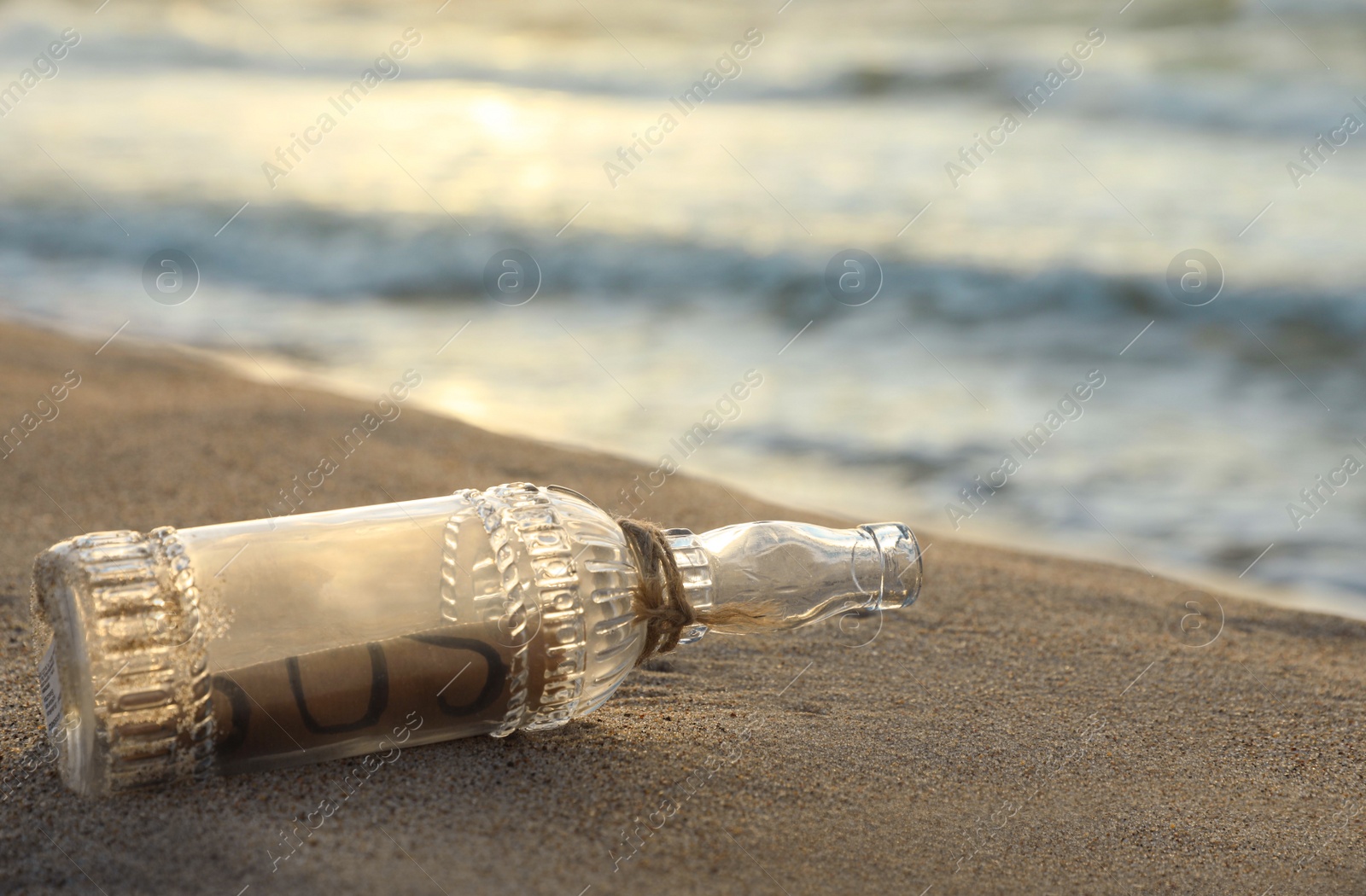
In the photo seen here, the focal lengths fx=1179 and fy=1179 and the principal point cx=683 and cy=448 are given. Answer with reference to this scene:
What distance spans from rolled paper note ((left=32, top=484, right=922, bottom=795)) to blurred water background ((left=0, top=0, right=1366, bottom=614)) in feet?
5.65

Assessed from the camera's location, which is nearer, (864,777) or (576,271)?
(864,777)

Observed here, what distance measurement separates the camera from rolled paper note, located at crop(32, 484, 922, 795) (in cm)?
129

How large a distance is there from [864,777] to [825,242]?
577cm

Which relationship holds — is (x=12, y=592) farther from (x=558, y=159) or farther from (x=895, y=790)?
(x=558, y=159)

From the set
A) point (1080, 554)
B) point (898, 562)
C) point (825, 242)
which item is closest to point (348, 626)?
point (898, 562)

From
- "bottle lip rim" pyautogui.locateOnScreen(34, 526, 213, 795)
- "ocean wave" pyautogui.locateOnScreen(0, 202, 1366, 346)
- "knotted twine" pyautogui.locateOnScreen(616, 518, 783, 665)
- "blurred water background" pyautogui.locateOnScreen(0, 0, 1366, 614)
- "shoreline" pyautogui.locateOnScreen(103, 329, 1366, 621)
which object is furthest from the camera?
"ocean wave" pyautogui.locateOnScreen(0, 202, 1366, 346)

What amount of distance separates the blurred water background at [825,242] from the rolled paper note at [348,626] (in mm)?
1722

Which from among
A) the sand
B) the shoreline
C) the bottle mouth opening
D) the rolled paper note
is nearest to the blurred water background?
the shoreline

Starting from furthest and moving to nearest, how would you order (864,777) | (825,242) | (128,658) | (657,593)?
(825,242)
(864,777)
(657,593)
(128,658)

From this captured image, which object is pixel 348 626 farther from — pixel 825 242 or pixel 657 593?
pixel 825 242

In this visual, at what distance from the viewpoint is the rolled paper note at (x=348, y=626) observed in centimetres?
129

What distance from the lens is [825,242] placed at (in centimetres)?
714

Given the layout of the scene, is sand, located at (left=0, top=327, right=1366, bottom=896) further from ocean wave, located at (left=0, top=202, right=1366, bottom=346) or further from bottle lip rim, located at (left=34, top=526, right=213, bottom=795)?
ocean wave, located at (left=0, top=202, right=1366, bottom=346)

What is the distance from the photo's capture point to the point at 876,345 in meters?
5.40
